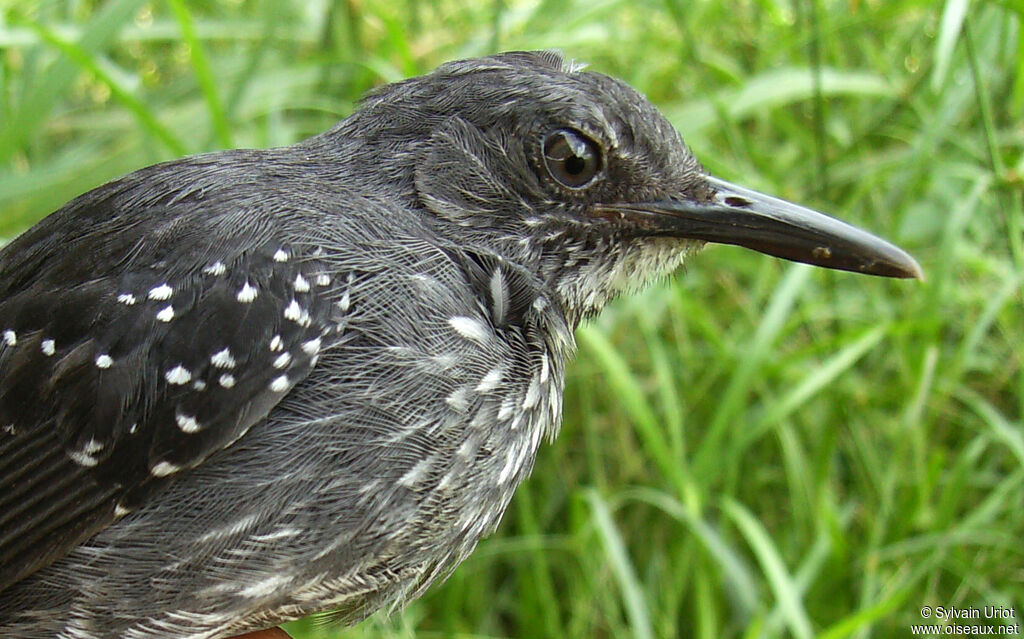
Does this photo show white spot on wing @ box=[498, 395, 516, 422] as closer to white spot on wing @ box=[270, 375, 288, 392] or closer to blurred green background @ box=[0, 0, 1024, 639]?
white spot on wing @ box=[270, 375, 288, 392]

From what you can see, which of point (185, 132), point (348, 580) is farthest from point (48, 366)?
point (185, 132)

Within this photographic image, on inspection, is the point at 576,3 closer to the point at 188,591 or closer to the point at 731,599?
the point at 731,599

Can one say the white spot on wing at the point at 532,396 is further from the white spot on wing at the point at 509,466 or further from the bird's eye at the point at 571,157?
the bird's eye at the point at 571,157

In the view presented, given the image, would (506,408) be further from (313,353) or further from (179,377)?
(179,377)

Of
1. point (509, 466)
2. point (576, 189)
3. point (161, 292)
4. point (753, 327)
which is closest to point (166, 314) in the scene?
point (161, 292)

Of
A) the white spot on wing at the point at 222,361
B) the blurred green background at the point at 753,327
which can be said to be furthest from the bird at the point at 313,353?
the blurred green background at the point at 753,327

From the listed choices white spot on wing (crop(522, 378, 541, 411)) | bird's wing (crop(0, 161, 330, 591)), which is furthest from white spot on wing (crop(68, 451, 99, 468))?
white spot on wing (crop(522, 378, 541, 411))

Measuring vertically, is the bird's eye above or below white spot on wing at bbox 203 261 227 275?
above
